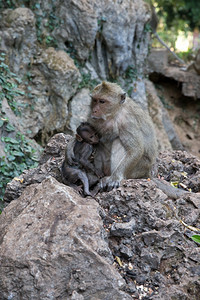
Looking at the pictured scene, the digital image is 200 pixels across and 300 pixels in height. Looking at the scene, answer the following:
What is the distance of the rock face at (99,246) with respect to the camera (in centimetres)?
303

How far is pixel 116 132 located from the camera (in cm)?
479

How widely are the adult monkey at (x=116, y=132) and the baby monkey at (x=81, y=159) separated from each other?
0.12 m

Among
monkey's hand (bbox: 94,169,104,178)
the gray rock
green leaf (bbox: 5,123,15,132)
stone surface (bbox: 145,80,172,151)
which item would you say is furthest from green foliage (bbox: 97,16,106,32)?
the gray rock

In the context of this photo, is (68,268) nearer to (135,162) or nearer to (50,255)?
(50,255)

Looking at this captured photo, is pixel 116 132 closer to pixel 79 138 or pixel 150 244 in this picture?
pixel 79 138

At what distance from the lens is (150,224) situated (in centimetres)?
377

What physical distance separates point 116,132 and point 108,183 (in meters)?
0.62

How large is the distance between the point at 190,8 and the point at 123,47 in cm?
944

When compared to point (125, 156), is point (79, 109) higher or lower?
lower

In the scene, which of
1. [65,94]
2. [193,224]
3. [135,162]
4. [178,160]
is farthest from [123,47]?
[193,224]

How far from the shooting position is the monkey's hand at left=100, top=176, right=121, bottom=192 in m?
4.62

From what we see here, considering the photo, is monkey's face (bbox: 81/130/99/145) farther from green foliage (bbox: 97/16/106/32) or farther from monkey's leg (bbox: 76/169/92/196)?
green foliage (bbox: 97/16/106/32)

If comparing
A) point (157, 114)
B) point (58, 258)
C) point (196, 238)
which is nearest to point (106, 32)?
point (157, 114)

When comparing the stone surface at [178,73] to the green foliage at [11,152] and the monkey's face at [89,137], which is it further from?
the monkey's face at [89,137]
